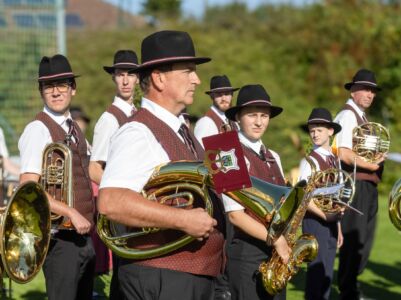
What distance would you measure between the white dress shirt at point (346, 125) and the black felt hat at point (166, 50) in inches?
165

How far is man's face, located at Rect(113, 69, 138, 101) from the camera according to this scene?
8.08 metres

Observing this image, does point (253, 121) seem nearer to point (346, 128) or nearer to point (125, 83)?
point (125, 83)

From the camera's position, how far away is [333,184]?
23.4 ft

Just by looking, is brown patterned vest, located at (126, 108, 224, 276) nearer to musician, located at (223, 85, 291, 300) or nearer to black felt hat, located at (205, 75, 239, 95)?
musician, located at (223, 85, 291, 300)

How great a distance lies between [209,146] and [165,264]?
1.98ft

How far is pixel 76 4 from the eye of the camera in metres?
31.7

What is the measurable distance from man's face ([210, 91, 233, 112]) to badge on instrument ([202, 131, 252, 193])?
5.54m

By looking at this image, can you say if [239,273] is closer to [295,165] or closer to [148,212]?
[148,212]

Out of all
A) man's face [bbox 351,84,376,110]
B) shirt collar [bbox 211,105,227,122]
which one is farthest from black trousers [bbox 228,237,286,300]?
shirt collar [bbox 211,105,227,122]

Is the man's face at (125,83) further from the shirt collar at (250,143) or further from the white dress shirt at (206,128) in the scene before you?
the shirt collar at (250,143)

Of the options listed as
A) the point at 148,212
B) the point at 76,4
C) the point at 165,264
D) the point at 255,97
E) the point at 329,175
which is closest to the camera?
the point at 148,212

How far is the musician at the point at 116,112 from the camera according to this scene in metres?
7.58

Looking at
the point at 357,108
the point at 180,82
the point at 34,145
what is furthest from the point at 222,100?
the point at 180,82

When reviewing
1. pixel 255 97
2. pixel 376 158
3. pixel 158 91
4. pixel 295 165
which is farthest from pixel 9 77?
pixel 158 91
